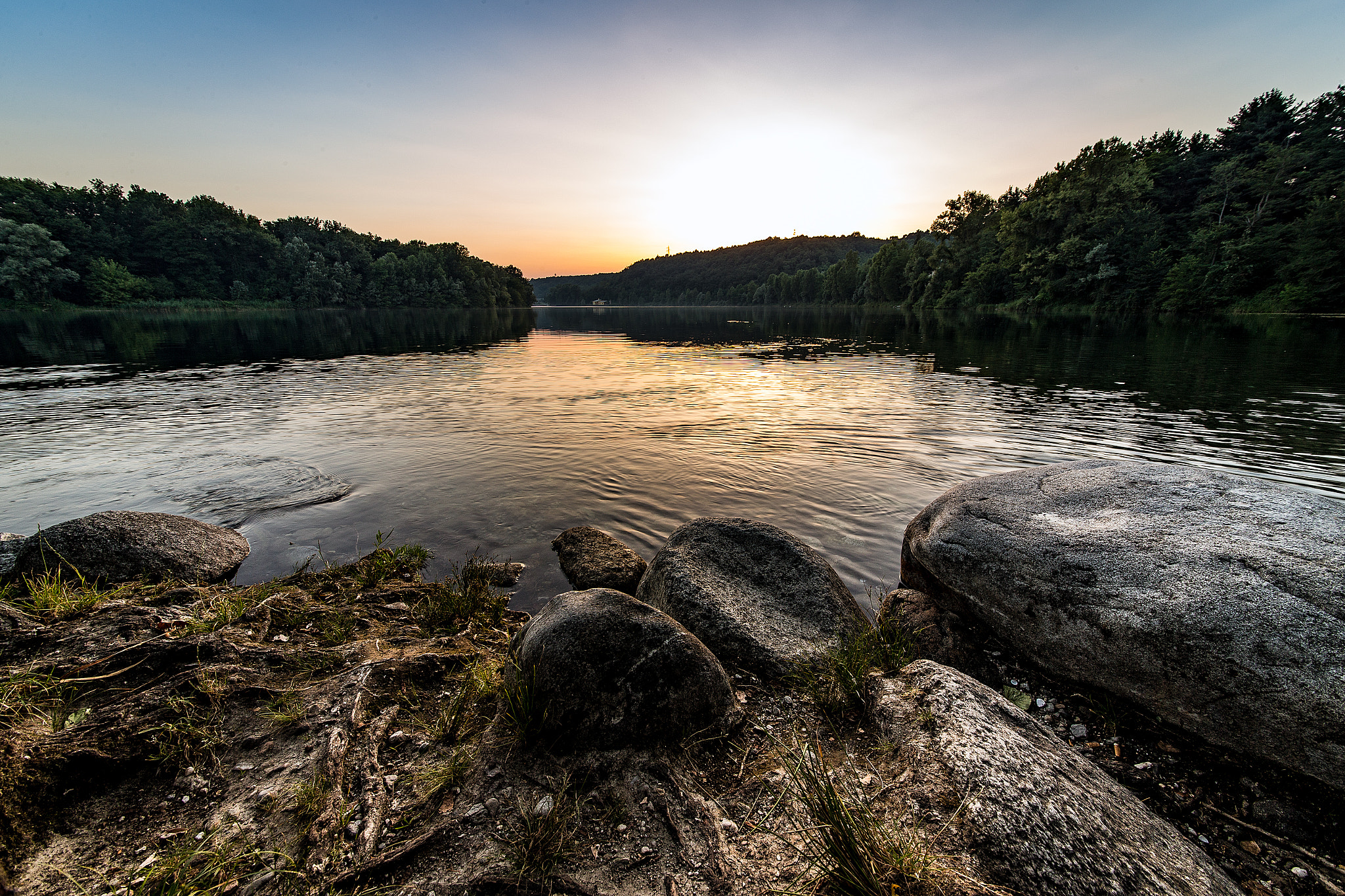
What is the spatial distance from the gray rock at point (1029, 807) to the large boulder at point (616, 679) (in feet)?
4.51

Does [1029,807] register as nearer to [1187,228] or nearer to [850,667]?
[850,667]

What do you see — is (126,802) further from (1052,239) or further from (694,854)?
(1052,239)

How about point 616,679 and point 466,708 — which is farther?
point 466,708

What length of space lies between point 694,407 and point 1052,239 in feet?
296

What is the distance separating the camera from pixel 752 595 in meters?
5.47

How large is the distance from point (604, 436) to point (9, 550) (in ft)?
34.7

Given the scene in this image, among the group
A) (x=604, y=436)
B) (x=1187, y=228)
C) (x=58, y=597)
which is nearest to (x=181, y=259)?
(x=604, y=436)

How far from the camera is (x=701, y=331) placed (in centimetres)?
6419

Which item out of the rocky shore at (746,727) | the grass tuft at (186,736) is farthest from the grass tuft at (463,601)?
→ the grass tuft at (186,736)

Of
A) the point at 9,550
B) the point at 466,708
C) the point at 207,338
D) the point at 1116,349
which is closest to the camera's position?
the point at 466,708

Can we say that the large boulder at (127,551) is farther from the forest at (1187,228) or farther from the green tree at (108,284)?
the green tree at (108,284)

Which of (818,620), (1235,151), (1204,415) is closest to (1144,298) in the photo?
(1235,151)

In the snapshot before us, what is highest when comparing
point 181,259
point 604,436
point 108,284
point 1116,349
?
point 181,259

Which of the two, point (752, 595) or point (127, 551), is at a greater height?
point (127, 551)
